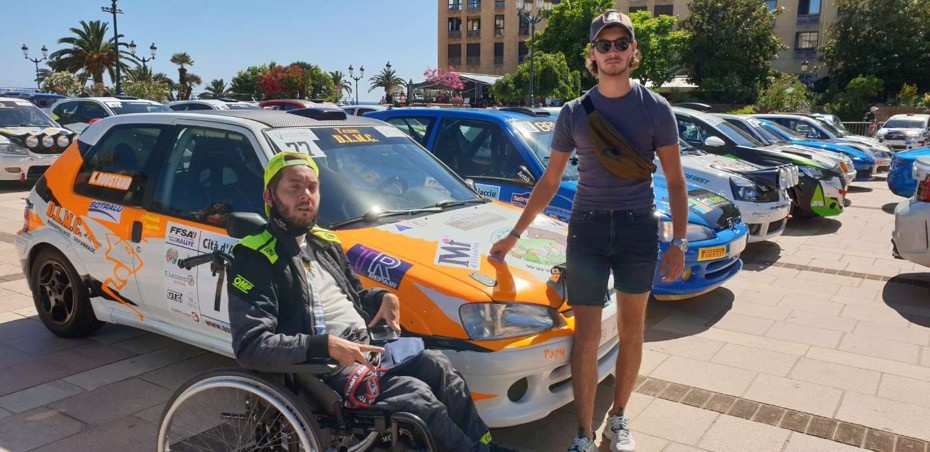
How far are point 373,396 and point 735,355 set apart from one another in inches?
126

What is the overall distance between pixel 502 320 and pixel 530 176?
2555 mm

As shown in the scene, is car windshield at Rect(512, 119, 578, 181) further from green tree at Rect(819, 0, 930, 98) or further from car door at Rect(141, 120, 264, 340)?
green tree at Rect(819, 0, 930, 98)

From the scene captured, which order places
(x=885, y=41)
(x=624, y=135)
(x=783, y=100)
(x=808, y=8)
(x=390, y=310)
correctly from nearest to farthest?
(x=390, y=310)
(x=624, y=135)
(x=783, y=100)
(x=885, y=41)
(x=808, y=8)

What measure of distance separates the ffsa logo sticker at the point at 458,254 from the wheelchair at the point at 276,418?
Answer: 3.06ft

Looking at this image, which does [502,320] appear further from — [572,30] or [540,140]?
[572,30]

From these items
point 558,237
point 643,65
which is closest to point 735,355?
point 558,237

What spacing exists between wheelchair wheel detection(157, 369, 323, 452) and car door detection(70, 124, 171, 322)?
1.49 meters

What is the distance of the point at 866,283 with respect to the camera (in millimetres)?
6809

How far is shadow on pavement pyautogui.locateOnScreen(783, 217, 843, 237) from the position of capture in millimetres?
9578

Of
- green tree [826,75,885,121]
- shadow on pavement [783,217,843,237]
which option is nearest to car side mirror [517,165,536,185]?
shadow on pavement [783,217,843,237]

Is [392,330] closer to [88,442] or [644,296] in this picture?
[644,296]

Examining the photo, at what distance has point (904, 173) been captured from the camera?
36.4 ft

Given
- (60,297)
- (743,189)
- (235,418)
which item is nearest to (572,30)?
(743,189)

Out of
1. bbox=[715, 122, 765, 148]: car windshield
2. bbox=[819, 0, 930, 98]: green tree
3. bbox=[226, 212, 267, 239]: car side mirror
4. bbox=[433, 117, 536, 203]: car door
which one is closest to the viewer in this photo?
bbox=[226, 212, 267, 239]: car side mirror
